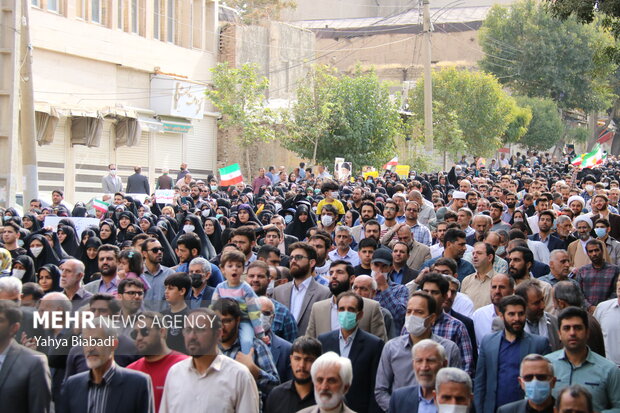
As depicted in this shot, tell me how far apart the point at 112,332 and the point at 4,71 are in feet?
49.4

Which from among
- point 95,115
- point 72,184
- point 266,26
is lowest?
point 72,184

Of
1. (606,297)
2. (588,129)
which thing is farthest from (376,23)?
(606,297)

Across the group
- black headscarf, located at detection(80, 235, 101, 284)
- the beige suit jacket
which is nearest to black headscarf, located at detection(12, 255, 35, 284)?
black headscarf, located at detection(80, 235, 101, 284)

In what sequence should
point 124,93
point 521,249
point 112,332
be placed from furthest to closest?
point 124,93 → point 521,249 → point 112,332

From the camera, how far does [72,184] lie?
31.1 metres

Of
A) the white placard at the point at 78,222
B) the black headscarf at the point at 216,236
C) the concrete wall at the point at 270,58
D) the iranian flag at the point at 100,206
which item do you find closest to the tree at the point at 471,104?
the concrete wall at the point at 270,58

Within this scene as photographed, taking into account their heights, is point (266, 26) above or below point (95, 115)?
above

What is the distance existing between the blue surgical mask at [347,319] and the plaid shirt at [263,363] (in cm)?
89

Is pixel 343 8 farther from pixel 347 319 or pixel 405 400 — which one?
pixel 405 400

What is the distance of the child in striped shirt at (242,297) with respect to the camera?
21.1ft

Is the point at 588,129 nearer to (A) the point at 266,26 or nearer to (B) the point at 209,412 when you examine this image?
(A) the point at 266,26

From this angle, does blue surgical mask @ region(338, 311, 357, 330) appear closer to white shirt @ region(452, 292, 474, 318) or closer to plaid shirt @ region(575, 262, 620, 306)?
white shirt @ region(452, 292, 474, 318)

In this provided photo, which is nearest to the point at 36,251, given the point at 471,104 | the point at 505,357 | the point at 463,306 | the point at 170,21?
the point at 463,306

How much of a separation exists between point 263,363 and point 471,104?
4294cm
